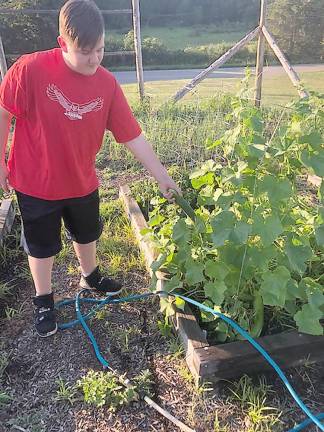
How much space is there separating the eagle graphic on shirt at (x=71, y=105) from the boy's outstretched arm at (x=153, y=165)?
0.27 metres

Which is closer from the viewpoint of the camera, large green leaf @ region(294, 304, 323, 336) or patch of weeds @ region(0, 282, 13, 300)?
large green leaf @ region(294, 304, 323, 336)

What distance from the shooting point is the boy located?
1821mm

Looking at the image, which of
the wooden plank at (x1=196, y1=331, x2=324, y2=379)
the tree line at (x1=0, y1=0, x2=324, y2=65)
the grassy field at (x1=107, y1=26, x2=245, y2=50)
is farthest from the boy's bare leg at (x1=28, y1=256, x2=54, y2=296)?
Result: the grassy field at (x1=107, y1=26, x2=245, y2=50)

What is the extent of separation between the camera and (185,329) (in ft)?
6.66

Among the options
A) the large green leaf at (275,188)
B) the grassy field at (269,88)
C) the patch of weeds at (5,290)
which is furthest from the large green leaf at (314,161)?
the grassy field at (269,88)

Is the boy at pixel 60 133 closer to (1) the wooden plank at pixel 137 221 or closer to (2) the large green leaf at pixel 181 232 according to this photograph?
(2) the large green leaf at pixel 181 232

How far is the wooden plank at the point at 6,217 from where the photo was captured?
9.79ft

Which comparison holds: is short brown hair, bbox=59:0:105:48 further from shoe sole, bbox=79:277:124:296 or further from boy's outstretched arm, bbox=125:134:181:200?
shoe sole, bbox=79:277:124:296

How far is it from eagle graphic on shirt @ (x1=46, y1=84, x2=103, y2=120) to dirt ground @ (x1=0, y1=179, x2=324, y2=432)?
3.60ft

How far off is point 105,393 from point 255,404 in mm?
634

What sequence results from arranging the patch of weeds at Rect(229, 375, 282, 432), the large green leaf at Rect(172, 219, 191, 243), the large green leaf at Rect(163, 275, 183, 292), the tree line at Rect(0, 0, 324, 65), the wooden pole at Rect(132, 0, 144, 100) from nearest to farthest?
the patch of weeds at Rect(229, 375, 282, 432) → the large green leaf at Rect(172, 219, 191, 243) → the large green leaf at Rect(163, 275, 183, 292) → the wooden pole at Rect(132, 0, 144, 100) → the tree line at Rect(0, 0, 324, 65)

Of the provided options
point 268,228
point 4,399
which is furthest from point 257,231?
point 4,399

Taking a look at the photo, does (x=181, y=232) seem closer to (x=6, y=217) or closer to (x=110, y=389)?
(x=110, y=389)

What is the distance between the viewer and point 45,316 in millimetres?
2273
